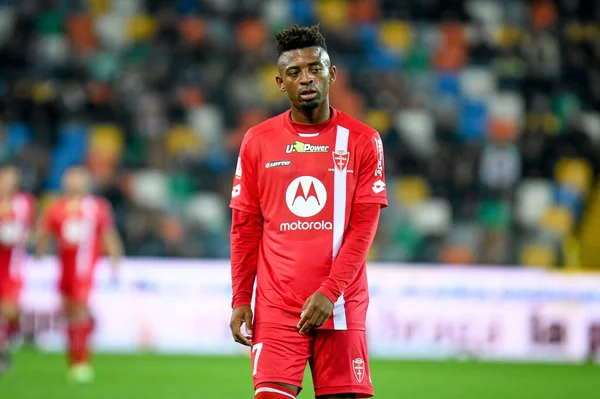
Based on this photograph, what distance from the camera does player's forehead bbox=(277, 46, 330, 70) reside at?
14.9ft

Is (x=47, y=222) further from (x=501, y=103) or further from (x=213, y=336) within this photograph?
(x=501, y=103)

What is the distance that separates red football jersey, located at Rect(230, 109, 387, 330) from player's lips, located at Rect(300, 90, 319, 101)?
0.61 ft

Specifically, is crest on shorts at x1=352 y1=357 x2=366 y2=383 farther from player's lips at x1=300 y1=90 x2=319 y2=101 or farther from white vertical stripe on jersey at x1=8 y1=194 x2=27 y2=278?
white vertical stripe on jersey at x1=8 y1=194 x2=27 y2=278

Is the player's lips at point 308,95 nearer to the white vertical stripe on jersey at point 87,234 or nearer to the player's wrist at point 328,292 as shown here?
the player's wrist at point 328,292

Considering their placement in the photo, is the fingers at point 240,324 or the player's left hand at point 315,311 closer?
the player's left hand at point 315,311

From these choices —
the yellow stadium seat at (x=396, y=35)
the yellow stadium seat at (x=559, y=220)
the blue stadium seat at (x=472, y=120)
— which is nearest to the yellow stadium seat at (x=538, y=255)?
the yellow stadium seat at (x=559, y=220)

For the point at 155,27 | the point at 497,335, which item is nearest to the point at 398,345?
the point at 497,335

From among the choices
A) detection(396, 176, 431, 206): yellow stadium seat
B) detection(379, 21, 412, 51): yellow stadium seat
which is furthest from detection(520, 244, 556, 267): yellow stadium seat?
detection(379, 21, 412, 51): yellow stadium seat

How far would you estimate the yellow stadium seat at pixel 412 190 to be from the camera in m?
15.9

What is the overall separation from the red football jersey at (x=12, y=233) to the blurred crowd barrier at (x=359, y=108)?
8.69ft

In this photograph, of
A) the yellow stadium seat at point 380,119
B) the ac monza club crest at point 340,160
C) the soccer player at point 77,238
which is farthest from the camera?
the yellow stadium seat at point 380,119

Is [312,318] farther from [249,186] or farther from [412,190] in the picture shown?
[412,190]

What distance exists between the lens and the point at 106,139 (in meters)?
16.5

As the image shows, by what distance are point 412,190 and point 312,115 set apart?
37.9 feet
